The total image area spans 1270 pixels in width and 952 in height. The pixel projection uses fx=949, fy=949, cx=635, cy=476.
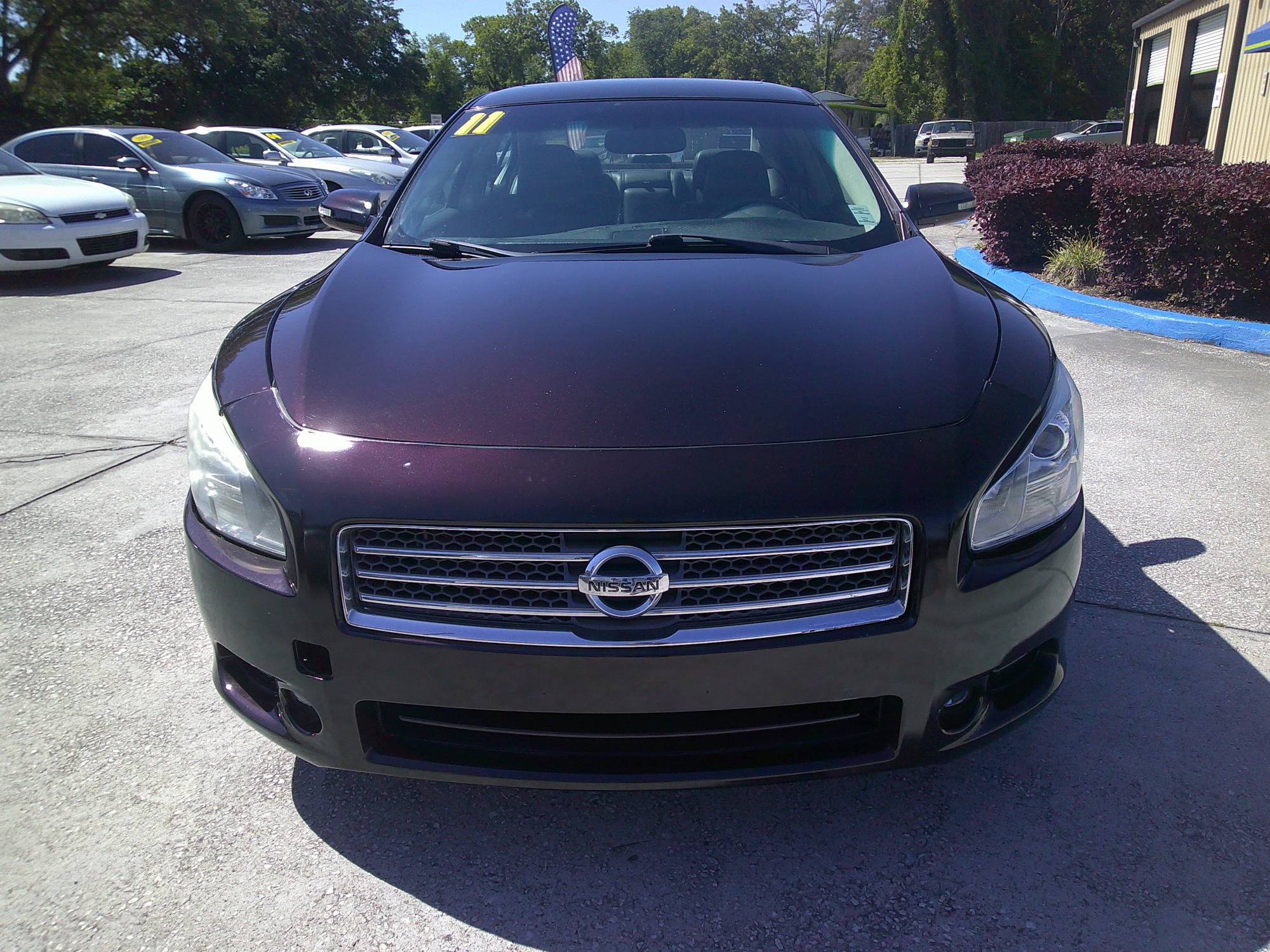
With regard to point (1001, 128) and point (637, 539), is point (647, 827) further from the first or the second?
point (1001, 128)

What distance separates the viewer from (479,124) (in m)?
3.43

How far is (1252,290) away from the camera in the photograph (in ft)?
21.1

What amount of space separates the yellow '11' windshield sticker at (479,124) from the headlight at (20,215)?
26.1 feet

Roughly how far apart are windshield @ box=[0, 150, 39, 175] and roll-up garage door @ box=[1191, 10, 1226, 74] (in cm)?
→ 1757

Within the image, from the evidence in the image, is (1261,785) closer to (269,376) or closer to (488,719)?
(488,719)

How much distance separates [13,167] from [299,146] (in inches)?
253

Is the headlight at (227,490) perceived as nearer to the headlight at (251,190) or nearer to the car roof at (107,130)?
the headlight at (251,190)

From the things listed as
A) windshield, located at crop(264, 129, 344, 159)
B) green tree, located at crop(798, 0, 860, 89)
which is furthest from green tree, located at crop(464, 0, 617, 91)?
windshield, located at crop(264, 129, 344, 159)

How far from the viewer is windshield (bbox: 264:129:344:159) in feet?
52.6

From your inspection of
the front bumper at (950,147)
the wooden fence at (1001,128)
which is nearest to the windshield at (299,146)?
the front bumper at (950,147)

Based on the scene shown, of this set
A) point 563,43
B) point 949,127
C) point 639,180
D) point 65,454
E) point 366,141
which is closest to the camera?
point 639,180

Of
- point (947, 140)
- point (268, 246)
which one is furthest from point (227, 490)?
point (947, 140)

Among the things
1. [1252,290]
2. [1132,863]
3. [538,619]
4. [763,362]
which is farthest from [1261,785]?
[1252,290]

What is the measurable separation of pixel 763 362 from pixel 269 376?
1.07 metres
